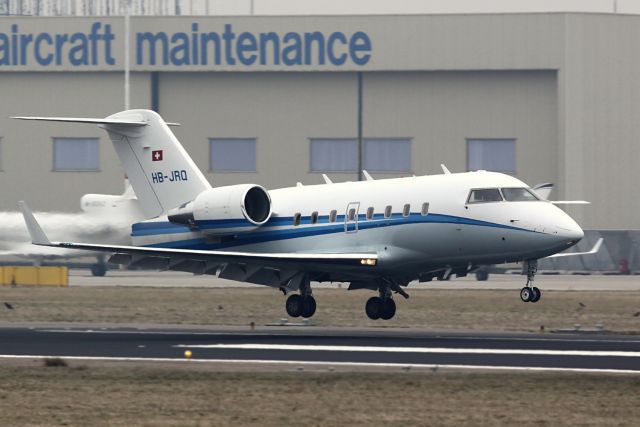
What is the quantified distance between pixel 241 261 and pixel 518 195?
6697 mm

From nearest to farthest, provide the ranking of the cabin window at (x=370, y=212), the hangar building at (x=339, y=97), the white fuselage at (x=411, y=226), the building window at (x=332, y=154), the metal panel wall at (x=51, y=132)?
the white fuselage at (x=411, y=226), the cabin window at (x=370, y=212), the hangar building at (x=339, y=97), the building window at (x=332, y=154), the metal panel wall at (x=51, y=132)

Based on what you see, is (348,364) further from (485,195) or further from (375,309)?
(375,309)

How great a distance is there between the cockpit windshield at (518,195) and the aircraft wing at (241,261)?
338 centimetres

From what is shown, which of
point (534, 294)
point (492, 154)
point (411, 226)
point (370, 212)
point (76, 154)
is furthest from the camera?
point (76, 154)

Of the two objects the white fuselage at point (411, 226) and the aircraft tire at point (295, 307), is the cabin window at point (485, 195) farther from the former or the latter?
the aircraft tire at point (295, 307)

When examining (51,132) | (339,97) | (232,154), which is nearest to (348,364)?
(339,97)

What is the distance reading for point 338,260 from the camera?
29.0 m

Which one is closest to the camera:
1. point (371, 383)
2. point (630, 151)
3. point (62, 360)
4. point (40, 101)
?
point (371, 383)

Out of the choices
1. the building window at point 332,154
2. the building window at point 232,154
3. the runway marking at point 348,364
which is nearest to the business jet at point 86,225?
the building window at point 232,154

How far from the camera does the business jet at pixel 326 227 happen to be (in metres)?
28.1

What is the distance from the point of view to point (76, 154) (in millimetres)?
69438

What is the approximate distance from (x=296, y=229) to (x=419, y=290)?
16062 mm

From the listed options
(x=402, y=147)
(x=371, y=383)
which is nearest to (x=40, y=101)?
(x=402, y=147)

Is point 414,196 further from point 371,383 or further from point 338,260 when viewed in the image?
point 371,383
